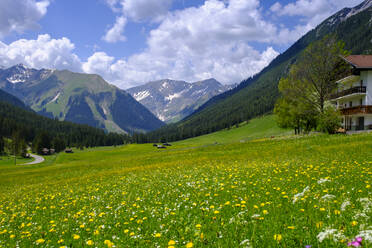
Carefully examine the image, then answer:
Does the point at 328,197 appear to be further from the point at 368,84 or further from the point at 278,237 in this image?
the point at 368,84

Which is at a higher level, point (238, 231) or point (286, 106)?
point (286, 106)

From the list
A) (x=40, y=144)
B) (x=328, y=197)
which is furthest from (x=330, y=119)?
(x=40, y=144)

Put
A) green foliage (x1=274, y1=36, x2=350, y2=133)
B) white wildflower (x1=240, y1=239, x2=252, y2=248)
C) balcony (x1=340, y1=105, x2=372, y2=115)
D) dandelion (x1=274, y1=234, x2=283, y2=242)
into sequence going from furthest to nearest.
→ 1. balcony (x1=340, y1=105, x2=372, y2=115)
2. green foliage (x1=274, y1=36, x2=350, y2=133)
3. dandelion (x1=274, y1=234, x2=283, y2=242)
4. white wildflower (x1=240, y1=239, x2=252, y2=248)

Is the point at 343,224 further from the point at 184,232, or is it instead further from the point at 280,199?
the point at 184,232

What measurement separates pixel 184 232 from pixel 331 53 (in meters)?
47.5

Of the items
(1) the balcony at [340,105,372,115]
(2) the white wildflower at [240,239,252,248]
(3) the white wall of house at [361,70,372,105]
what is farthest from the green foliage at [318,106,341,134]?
(2) the white wildflower at [240,239,252,248]

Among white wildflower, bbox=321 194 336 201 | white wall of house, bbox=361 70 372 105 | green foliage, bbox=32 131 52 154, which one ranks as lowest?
green foliage, bbox=32 131 52 154

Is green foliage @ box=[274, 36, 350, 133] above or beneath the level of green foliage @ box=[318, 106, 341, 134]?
above

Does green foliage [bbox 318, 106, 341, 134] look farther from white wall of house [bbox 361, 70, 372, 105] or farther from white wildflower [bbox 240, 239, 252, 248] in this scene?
white wildflower [bbox 240, 239, 252, 248]

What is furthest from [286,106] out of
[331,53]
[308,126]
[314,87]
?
[331,53]

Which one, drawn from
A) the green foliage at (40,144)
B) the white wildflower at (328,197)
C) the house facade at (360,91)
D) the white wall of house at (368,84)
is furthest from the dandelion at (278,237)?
the green foliage at (40,144)

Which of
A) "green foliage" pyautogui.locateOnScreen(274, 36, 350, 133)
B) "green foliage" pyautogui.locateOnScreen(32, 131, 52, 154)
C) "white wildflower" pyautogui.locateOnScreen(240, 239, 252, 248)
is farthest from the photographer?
"green foliage" pyautogui.locateOnScreen(32, 131, 52, 154)

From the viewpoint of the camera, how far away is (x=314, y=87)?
46812 mm

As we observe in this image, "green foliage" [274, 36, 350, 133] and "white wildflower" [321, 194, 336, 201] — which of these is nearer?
"white wildflower" [321, 194, 336, 201]
